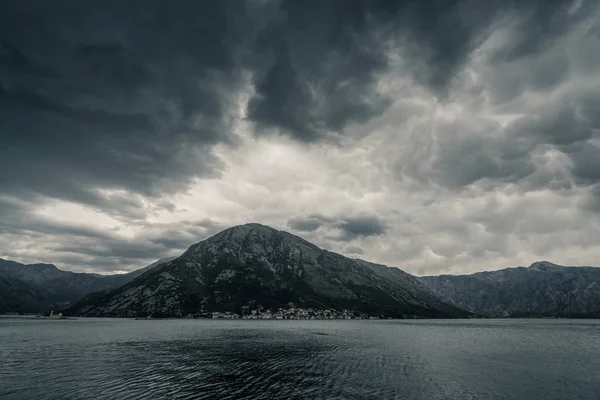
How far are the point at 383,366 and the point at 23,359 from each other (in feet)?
307

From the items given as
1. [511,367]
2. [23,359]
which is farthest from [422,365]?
[23,359]

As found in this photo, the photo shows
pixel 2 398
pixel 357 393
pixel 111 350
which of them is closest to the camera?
pixel 2 398

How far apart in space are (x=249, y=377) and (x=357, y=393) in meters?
24.5

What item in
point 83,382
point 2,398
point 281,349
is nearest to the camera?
point 2,398

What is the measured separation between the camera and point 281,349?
121 m

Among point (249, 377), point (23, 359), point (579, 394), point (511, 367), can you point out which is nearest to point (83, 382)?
point (249, 377)

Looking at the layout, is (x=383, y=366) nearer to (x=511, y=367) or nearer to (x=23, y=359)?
(x=511, y=367)

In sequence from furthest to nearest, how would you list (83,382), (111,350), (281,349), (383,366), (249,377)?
1. (281,349)
2. (111,350)
3. (383,366)
4. (249,377)
5. (83,382)

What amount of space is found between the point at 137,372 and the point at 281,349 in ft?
188

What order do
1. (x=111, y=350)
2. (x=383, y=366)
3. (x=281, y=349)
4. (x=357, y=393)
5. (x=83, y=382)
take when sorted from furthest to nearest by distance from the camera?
(x=281, y=349) → (x=111, y=350) → (x=383, y=366) → (x=83, y=382) → (x=357, y=393)

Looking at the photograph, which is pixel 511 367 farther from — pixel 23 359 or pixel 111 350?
pixel 23 359

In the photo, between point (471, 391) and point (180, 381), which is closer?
point (471, 391)

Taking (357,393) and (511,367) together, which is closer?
(357,393)

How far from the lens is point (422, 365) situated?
88438 millimetres
